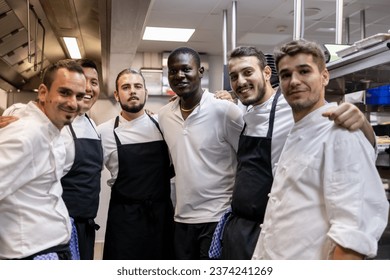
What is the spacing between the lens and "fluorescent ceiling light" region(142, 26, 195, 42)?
3.33 metres

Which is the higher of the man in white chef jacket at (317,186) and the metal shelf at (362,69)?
the metal shelf at (362,69)

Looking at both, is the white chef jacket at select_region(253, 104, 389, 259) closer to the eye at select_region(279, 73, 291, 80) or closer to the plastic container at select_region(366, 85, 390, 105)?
the eye at select_region(279, 73, 291, 80)

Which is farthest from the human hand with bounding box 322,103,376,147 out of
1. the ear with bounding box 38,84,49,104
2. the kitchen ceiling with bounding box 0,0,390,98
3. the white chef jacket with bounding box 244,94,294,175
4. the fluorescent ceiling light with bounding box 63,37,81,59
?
the fluorescent ceiling light with bounding box 63,37,81,59

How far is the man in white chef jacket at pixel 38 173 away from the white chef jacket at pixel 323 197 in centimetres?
49

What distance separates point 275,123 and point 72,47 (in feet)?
6.40

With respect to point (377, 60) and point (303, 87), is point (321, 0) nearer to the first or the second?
point (377, 60)

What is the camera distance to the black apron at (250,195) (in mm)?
1065

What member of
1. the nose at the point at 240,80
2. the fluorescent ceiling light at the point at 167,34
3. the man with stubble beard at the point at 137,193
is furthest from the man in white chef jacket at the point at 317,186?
the fluorescent ceiling light at the point at 167,34

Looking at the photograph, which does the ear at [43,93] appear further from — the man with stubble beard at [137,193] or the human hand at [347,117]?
the human hand at [347,117]

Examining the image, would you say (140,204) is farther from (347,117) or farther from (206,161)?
(347,117)

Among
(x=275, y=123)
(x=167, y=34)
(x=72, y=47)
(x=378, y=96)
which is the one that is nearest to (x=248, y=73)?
(x=275, y=123)

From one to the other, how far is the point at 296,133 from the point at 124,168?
87 cm

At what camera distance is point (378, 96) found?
1.59m

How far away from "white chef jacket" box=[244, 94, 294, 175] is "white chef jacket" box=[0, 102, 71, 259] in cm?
54
